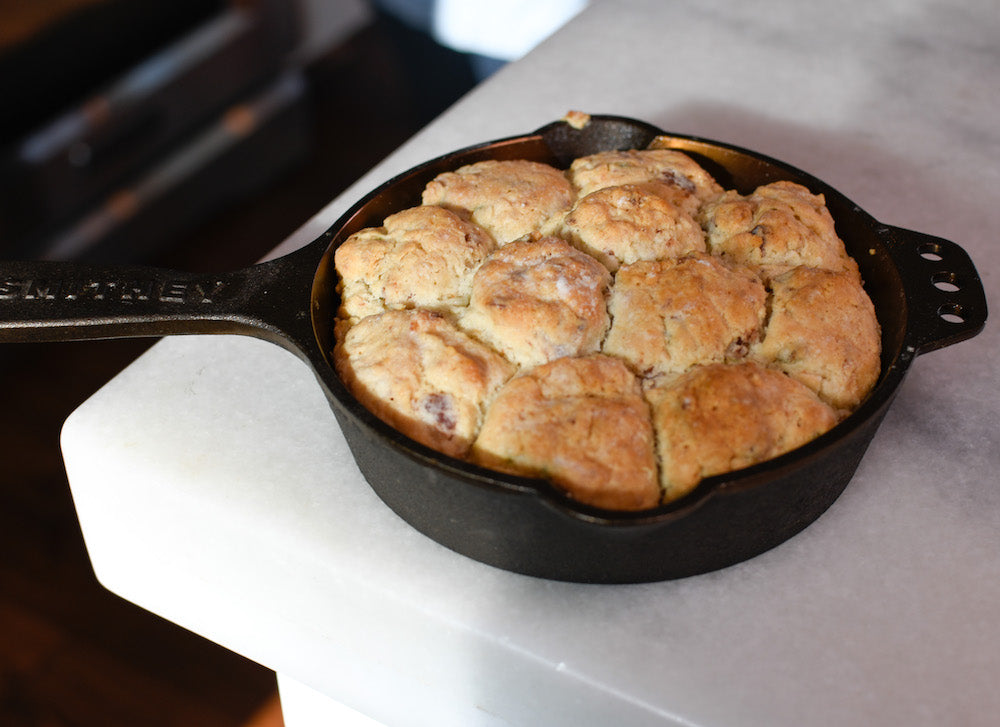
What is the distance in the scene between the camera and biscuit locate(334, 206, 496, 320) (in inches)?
38.3

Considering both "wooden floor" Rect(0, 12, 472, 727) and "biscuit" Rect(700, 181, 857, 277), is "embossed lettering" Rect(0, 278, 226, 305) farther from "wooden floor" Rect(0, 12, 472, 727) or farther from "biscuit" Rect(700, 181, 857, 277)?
"wooden floor" Rect(0, 12, 472, 727)

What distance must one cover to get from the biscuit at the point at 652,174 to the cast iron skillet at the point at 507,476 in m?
0.13

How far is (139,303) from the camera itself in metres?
0.91

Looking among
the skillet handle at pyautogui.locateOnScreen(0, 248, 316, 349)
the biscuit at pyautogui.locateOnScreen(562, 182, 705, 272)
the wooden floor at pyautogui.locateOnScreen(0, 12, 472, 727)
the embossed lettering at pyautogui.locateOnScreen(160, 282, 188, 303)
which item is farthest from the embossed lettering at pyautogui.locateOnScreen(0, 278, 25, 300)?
the wooden floor at pyautogui.locateOnScreen(0, 12, 472, 727)

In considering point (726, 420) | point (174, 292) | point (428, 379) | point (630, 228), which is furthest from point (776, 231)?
point (174, 292)

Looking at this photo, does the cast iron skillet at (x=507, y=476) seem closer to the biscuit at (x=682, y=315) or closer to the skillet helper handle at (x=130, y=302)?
the skillet helper handle at (x=130, y=302)

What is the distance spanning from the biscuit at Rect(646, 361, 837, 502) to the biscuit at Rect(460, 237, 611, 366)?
95 mm

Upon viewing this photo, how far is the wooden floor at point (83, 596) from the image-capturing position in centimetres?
172

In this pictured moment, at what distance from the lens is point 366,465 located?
919 mm

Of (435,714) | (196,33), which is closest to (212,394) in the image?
(435,714)

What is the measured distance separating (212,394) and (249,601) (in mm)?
245

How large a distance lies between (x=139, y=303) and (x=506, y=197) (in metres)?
0.39

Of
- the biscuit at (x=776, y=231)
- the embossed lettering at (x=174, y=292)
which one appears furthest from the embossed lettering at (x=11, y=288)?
the biscuit at (x=776, y=231)

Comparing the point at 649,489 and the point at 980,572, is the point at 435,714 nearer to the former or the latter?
the point at 649,489
